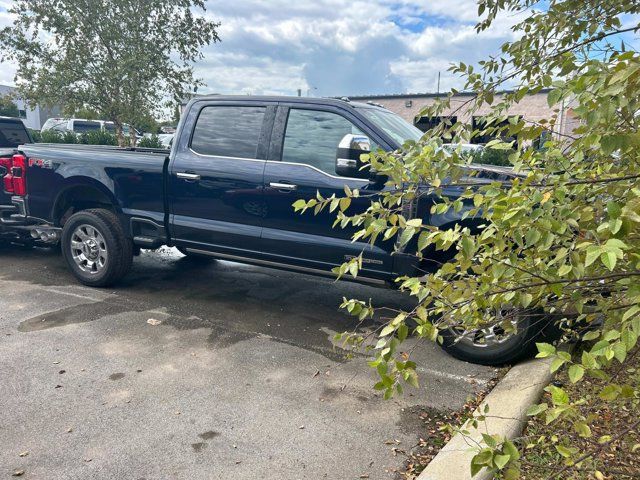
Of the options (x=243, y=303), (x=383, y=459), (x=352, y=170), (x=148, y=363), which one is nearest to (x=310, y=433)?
(x=383, y=459)

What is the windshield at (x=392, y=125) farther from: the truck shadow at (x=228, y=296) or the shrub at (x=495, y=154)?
the truck shadow at (x=228, y=296)

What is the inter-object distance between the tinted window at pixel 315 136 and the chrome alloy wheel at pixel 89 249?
2357 mm

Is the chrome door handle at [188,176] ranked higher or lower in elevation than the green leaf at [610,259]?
higher

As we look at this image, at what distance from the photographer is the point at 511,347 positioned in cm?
381

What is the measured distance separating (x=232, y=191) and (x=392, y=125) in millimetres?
1669

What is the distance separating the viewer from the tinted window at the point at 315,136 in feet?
14.7

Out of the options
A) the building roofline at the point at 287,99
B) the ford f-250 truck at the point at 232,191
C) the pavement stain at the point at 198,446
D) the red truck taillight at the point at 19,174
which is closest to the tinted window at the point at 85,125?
the red truck taillight at the point at 19,174

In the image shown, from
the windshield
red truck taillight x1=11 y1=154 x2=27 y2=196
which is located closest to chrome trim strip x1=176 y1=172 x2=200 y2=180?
the windshield

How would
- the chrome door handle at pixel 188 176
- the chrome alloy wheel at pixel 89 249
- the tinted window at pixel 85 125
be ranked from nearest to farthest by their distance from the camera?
the chrome door handle at pixel 188 176
the chrome alloy wheel at pixel 89 249
the tinted window at pixel 85 125

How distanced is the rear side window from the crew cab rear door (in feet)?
18.7

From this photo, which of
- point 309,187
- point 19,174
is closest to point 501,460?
point 309,187

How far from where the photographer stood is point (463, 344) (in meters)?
4.03

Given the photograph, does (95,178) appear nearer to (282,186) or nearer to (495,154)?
(282,186)

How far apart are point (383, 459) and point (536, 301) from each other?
4.77 feet
